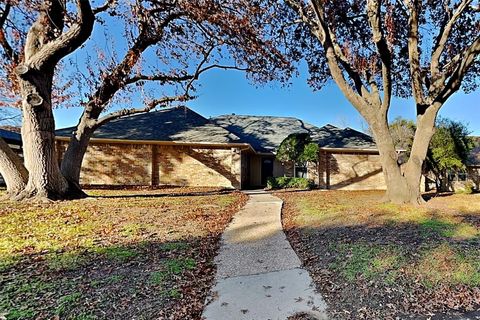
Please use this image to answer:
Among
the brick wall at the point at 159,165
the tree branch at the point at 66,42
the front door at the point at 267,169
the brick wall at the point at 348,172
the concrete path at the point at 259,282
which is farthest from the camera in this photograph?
the front door at the point at 267,169

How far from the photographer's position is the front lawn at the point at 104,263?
3.01 m

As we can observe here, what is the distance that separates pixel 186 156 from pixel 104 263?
11982 mm

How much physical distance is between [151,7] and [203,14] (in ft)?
7.01

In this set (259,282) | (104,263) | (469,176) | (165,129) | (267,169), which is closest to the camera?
(259,282)

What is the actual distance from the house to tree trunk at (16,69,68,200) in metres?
6.52

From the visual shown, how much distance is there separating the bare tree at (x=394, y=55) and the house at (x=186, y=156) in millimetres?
6504

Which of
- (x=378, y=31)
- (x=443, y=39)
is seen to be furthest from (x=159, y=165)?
(x=443, y=39)

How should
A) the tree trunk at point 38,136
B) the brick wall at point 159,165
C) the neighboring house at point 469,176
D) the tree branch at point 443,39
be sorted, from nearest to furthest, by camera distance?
the tree trunk at point 38,136 < the tree branch at point 443,39 < the brick wall at point 159,165 < the neighboring house at point 469,176

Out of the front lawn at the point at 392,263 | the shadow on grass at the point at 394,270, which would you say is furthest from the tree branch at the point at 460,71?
the shadow on grass at the point at 394,270

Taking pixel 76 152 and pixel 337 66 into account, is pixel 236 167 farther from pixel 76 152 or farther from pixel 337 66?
pixel 76 152

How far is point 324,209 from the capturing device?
8.52m

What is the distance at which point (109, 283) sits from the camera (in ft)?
11.5

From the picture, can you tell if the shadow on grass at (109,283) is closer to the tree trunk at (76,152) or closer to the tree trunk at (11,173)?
the tree trunk at (11,173)

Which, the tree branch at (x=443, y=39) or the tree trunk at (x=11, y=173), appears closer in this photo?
the tree trunk at (x=11, y=173)
